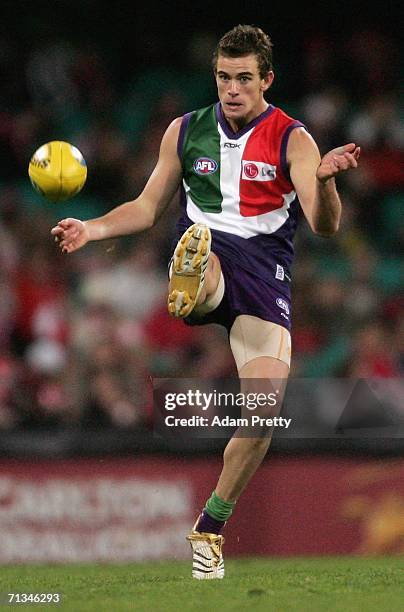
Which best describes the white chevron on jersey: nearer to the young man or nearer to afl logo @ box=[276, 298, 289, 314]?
the young man

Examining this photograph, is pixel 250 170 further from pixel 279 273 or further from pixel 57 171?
pixel 57 171

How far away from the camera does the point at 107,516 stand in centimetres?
927

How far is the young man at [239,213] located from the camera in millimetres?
6797

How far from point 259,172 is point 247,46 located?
2.16 feet

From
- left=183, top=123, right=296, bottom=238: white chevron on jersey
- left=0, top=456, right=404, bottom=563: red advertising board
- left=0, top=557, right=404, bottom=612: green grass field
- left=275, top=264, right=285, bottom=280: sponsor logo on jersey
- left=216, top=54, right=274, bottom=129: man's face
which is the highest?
left=216, top=54, right=274, bottom=129: man's face

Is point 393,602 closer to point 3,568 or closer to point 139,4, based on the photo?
point 3,568

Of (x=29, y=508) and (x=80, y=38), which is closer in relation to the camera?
(x=29, y=508)

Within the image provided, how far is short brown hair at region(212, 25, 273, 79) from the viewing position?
6.97m

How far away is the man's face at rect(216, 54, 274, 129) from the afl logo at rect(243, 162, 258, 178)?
238 mm

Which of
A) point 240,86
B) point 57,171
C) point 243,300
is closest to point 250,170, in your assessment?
point 240,86

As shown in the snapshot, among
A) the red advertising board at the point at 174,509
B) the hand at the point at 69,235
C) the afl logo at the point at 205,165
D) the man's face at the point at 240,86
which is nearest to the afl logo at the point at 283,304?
the afl logo at the point at 205,165

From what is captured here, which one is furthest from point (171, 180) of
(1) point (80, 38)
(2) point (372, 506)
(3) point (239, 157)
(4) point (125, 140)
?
(1) point (80, 38)

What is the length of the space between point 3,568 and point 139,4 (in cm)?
724

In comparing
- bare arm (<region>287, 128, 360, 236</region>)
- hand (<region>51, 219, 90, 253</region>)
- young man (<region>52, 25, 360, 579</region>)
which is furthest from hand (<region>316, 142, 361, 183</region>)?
hand (<region>51, 219, 90, 253</region>)
